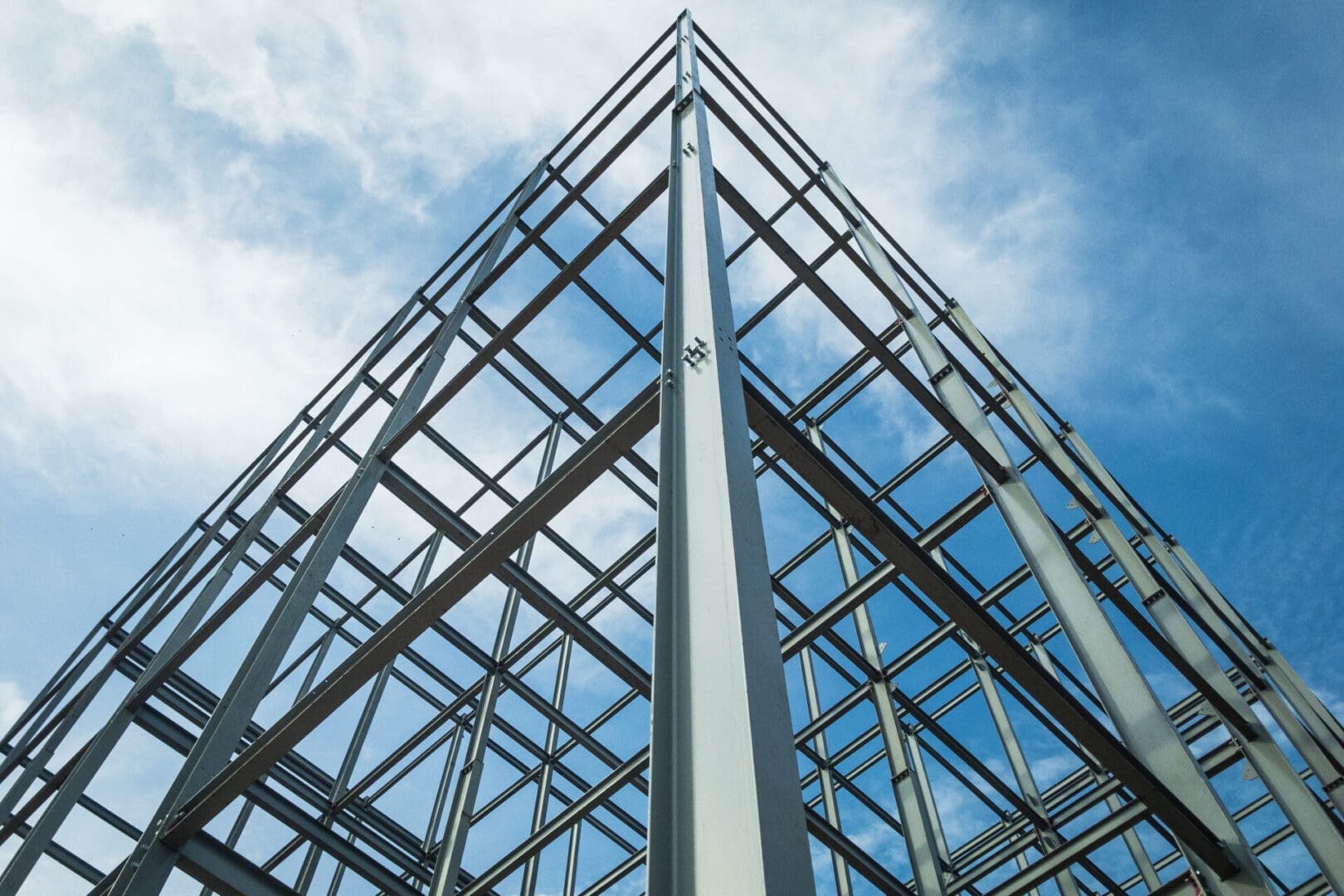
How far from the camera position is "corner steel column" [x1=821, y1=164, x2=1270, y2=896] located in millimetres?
4309

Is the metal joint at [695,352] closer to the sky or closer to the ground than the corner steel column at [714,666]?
closer to the sky

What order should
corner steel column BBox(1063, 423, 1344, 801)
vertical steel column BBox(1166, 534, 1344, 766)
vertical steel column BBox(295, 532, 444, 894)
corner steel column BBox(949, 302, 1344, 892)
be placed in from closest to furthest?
corner steel column BBox(949, 302, 1344, 892) → corner steel column BBox(1063, 423, 1344, 801) → vertical steel column BBox(1166, 534, 1344, 766) → vertical steel column BBox(295, 532, 444, 894)

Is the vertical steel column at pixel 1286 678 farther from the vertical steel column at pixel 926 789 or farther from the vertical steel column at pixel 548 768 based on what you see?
the vertical steel column at pixel 548 768

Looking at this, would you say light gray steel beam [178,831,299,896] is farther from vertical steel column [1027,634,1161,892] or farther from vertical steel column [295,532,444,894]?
vertical steel column [1027,634,1161,892]

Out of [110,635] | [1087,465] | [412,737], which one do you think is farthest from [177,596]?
[1087,465]

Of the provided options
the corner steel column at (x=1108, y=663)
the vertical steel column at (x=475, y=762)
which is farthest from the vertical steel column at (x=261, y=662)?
the corner steel column at (x=1108, y=663)

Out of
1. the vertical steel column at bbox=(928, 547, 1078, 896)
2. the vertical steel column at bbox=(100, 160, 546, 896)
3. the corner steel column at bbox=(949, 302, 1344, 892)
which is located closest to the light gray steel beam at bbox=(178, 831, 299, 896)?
the vertical steel column at bbox=(100, 160, 546, 896)

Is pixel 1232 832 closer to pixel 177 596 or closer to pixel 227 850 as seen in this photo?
pixel 227 850

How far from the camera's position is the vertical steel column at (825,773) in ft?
31.9

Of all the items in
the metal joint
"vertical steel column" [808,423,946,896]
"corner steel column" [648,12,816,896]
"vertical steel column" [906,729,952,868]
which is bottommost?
"corner steel column" [648,12,816,896]

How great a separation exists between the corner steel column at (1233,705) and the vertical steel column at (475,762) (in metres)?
4.73

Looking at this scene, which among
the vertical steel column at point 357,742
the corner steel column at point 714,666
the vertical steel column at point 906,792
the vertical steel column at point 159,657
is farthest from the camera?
the vertical steel column at point 357,742

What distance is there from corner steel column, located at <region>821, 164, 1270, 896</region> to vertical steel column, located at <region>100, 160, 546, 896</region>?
4275 millimetres

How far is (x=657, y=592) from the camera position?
125 inches
